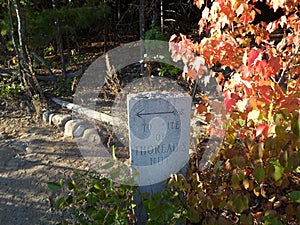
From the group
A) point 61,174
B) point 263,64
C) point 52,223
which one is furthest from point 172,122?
point 61,174

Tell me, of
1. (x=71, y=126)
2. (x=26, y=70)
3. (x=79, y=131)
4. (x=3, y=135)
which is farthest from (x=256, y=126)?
(x=26, y=70)

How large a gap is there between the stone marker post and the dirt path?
0.79m

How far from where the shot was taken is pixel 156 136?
205 centimetres

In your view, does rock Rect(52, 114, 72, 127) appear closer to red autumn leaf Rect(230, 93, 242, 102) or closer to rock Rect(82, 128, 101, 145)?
rock Rect(82, 128, 101, 145)

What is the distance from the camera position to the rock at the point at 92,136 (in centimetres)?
342

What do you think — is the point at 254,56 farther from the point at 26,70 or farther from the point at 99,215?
the point at 26,70

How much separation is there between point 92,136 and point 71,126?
34cm

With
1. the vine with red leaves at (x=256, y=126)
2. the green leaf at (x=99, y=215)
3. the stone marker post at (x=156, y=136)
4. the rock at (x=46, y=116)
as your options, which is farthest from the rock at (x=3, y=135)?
the green leaf at (x=99, y=215)

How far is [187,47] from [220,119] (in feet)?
1.97

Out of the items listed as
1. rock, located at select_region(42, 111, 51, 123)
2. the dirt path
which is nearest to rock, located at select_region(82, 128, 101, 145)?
the dirt path

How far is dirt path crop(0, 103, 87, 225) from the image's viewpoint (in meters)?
2.54

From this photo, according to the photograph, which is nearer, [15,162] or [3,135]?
[15,162]

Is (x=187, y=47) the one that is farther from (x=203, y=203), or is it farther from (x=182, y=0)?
(x=182, y=0)

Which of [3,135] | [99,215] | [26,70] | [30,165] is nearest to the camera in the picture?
[99,215]
